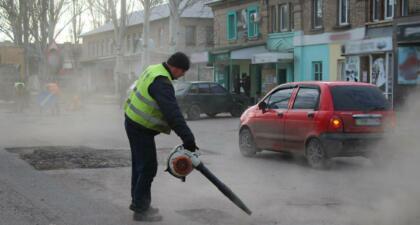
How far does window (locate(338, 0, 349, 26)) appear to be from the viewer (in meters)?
27.8

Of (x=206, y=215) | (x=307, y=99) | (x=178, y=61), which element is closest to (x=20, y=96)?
(x=307, y=99)

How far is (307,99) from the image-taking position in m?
10.8

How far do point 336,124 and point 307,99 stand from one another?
84 centimetres

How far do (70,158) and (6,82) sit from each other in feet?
81.2

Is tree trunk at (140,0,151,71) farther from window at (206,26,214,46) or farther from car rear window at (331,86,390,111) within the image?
car rear window at (331,86,390,111)

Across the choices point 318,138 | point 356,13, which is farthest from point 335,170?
point 356,13

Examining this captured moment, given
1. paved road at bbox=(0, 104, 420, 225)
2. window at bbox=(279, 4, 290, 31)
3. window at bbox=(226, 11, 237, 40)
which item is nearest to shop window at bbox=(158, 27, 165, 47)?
window at bbox=(226, 11, 237, 40)

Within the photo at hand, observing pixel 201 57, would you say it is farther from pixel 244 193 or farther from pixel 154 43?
pixel 244 193

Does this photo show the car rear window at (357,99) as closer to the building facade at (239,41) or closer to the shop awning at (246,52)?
the building facade at (239,41)

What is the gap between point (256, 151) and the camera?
1202cm

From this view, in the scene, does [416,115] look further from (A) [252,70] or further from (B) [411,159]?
(A) [252,70]

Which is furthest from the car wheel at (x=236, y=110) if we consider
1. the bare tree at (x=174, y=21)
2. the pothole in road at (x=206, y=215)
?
the pothole in road at (x=206, y=215)

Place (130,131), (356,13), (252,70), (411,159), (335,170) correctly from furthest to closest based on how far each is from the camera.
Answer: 1. (252,70)
2. (356,13)
3. (335,170)
4. (411,159)
5. (130,131)

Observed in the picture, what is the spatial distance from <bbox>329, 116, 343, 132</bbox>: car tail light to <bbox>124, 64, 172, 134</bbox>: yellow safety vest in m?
4.41
